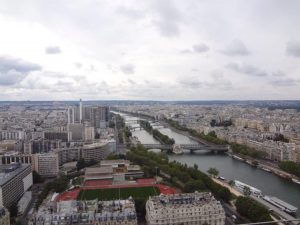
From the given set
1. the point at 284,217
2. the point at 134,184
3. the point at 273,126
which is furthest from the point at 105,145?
the point at 273,126

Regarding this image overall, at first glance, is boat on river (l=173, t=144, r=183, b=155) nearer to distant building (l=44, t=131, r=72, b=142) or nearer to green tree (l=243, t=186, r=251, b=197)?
distant building (l=44, t=131, r=72, b=142)

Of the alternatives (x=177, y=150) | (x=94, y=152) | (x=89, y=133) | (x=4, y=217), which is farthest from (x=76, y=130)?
(x=4, y=217)

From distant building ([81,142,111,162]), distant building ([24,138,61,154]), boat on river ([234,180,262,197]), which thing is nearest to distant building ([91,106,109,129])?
distant building ([24,138,61,154])

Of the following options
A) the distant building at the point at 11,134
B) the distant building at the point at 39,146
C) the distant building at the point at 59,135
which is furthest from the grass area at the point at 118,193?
the distant building at the point at 11,134

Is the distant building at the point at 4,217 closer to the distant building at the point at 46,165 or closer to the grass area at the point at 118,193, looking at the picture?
the grass area at the point at 118,193

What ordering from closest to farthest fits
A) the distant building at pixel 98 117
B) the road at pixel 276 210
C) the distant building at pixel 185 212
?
1. the distant building at pixel 185 212
2. the road at pixel 276 210
3. the distant building at pixel 98 117

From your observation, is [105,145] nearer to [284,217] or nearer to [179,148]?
[179,148]
